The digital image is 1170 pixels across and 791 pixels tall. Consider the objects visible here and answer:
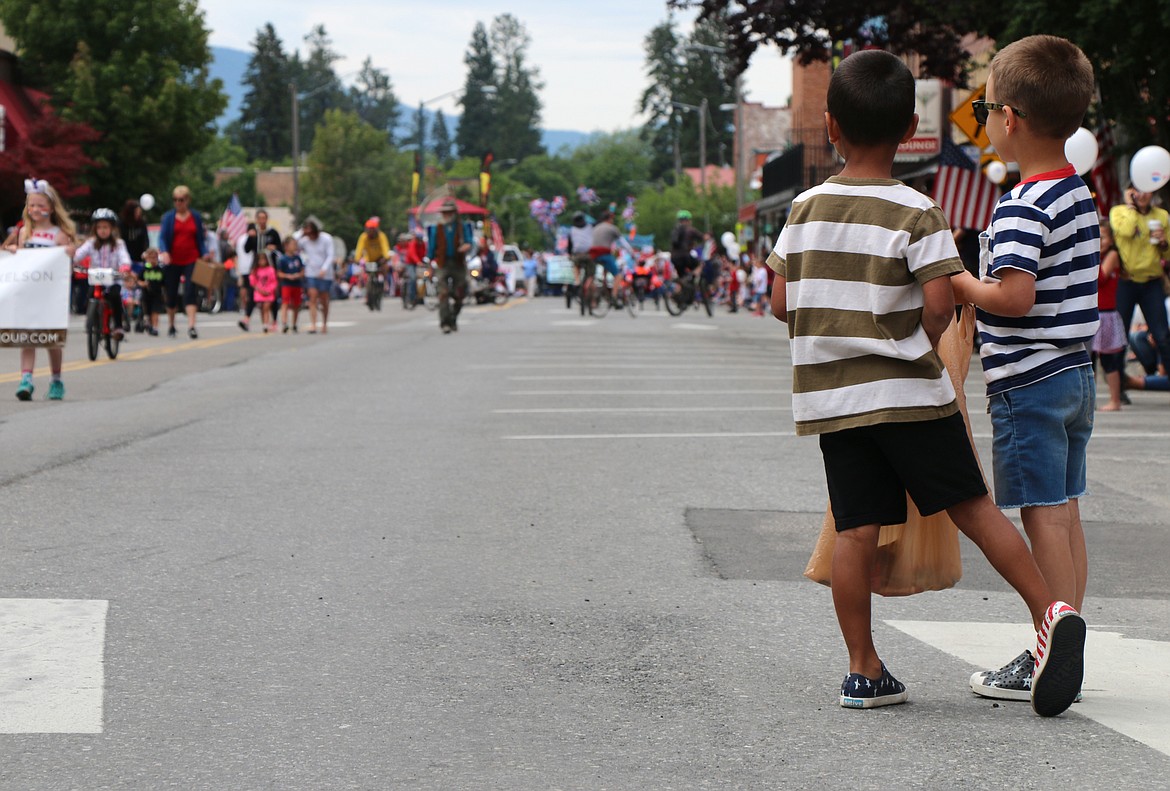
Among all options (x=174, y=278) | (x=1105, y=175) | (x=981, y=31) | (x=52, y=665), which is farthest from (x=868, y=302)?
(x=174, y=278)

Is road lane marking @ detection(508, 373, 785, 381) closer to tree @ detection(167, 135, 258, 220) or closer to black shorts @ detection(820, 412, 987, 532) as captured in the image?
black shorts @ detection(820, 412, 987, 532)

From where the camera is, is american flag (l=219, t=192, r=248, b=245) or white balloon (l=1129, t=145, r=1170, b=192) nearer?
white balloon (l=1129, t=145, r=1170, b=192)

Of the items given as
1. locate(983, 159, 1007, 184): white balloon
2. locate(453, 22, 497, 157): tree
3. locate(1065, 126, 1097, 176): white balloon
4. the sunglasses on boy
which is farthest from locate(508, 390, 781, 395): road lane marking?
locate(453, 22, 497, 157): tree

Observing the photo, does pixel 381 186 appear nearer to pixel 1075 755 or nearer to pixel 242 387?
pixel 242 387

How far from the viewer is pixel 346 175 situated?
9069 centimetres

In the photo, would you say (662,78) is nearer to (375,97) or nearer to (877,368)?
(375,97)

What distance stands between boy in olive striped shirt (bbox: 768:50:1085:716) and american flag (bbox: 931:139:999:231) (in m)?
19.6

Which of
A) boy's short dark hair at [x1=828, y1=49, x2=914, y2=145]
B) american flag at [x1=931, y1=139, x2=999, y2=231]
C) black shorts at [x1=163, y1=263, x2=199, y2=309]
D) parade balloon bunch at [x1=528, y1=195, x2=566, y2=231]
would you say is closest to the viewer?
boy's short dark hair at [x1=828, y1=49, x2=914, y2=145]

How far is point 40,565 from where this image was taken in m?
6.25

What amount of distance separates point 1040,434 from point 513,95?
16708 cm

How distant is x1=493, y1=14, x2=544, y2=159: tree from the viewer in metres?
168

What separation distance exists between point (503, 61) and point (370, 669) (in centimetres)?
16953

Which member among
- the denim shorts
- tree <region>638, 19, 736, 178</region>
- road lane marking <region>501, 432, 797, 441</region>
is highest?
tree <region>638, 19, 736, 178</region>

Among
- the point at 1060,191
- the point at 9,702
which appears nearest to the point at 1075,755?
the point at 1060,191
